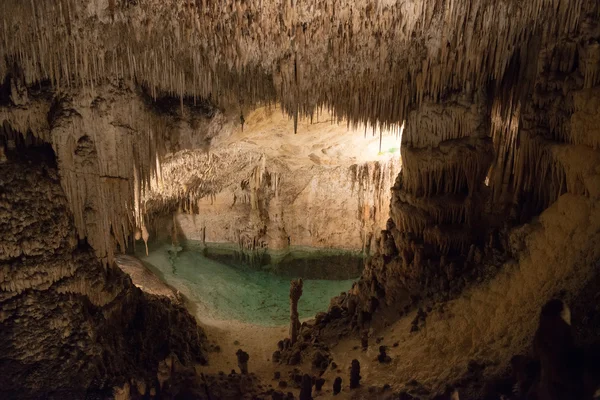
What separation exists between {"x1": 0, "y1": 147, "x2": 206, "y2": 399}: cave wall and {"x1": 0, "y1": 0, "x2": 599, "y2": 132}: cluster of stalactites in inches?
64.9

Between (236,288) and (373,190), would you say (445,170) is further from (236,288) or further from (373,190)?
(236,288)

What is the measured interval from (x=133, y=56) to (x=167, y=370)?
450 centimetres

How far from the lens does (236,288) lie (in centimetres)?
1155

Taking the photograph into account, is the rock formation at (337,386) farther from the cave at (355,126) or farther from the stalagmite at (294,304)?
the stalagmite at (294,304)

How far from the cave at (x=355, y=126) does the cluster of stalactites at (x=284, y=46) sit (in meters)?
0.03

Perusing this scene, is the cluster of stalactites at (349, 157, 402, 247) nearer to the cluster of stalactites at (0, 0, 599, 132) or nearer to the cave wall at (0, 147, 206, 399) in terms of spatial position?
the cluster of stalactites at (0, 0, 599, 132)

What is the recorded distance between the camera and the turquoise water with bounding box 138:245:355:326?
10188 mm

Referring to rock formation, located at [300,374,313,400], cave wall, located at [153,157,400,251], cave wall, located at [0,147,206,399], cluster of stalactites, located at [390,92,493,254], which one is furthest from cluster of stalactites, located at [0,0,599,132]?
cave wall, located at [153,157,400,251]

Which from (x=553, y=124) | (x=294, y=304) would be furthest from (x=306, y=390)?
(x=553, y=124)

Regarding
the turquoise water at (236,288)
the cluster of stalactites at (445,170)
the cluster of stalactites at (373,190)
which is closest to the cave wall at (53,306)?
the turquoise water at (236,288)

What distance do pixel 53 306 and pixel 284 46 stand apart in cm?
473

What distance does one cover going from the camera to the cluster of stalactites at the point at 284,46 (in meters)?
5.69

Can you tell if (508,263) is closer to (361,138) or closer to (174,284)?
(361,138)

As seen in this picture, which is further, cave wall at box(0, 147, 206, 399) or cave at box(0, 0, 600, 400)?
cave wall at box(0, 147, 206, 399)
